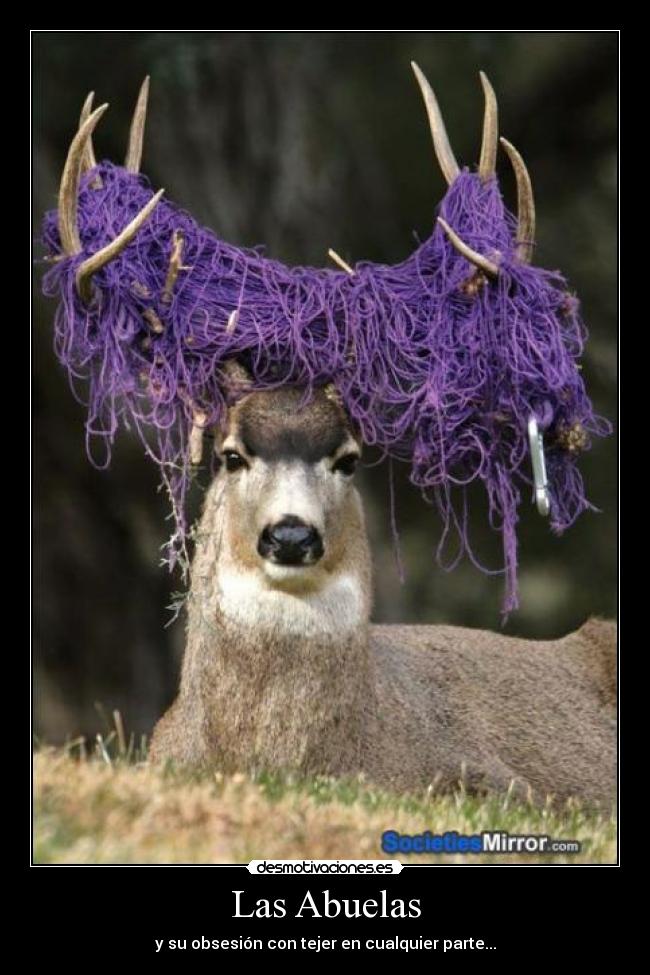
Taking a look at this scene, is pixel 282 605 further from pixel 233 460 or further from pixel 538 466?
pixel 538 466

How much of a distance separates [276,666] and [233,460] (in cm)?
82

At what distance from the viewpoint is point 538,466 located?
7598 millimetres

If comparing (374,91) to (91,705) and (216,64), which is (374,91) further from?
(91,705)

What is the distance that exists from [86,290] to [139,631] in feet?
29.4

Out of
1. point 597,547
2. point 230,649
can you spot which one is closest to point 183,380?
point 230,649

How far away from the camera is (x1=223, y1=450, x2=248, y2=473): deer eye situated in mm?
7820

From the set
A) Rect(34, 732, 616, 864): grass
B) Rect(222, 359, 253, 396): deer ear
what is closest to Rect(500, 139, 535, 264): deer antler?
Rect(222, 359, 253, 396): deer ear

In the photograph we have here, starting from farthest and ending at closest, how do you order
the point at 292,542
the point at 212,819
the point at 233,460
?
the point at 233,460, the point at 292,542, the point at 212,819

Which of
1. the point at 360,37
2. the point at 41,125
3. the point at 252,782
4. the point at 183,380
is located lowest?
the point at 252,782

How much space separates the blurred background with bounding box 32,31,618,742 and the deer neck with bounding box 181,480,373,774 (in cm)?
651

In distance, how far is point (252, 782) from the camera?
7273mm

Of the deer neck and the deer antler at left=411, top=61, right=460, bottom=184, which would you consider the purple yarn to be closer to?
the deer antler at left=411, top=61, right=460, bottom=184

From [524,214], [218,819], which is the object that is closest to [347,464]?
[524,214]

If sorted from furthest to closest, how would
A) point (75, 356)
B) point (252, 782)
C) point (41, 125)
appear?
point (41, 125), point (75, 356), point (252, 782)
